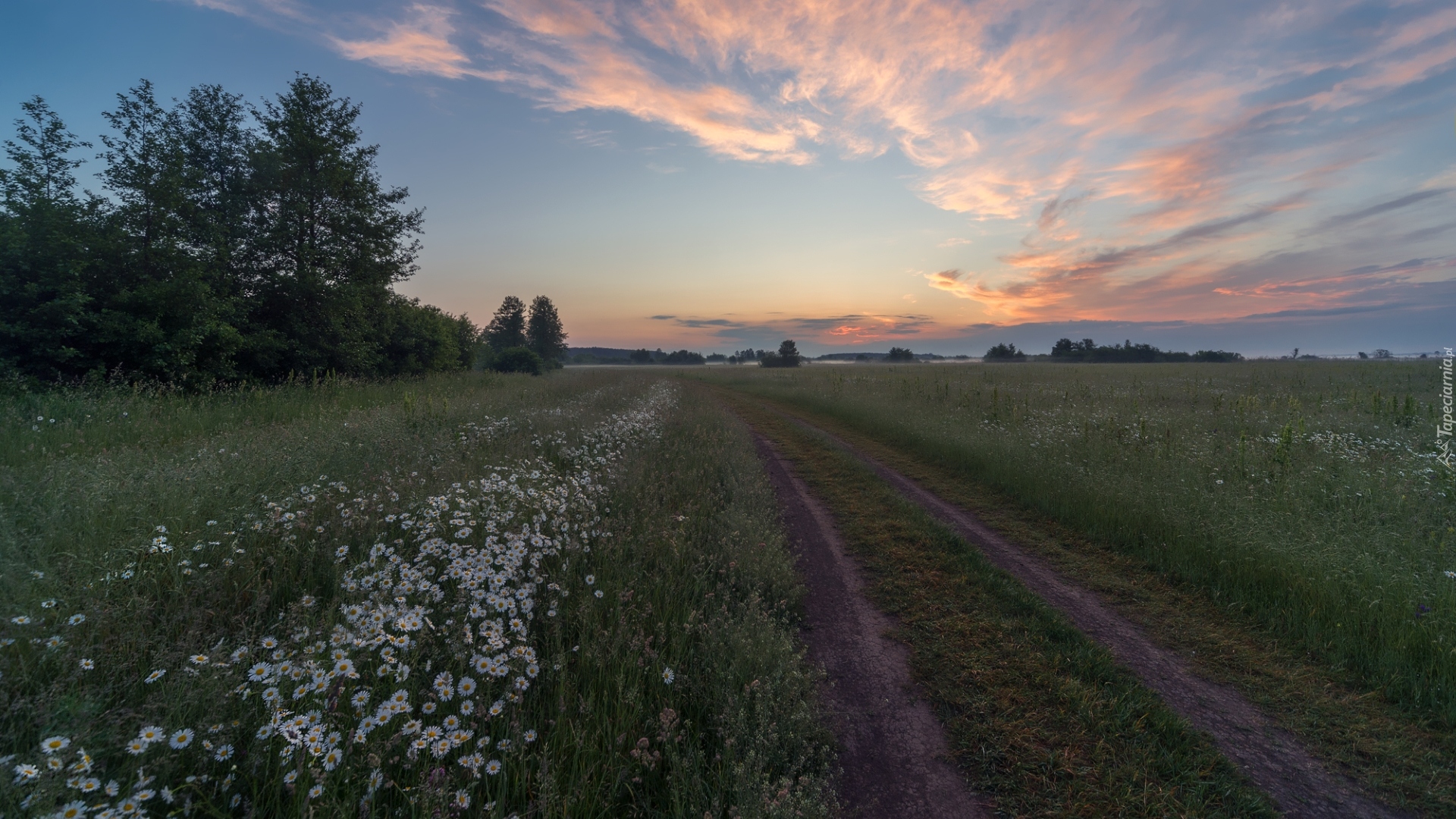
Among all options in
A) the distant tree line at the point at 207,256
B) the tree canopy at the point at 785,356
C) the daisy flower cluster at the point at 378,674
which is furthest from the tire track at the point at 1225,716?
the tree canopy at the point at 785,356

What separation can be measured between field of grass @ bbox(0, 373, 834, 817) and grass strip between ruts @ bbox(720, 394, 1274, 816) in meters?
1.18

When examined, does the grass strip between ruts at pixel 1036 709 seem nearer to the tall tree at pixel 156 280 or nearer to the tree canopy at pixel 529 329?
the tall tree at pixel 156 280

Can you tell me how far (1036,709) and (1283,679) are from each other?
2.38 metres

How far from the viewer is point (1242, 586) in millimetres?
5648

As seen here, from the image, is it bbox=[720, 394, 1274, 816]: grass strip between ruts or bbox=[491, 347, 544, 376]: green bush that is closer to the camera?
bbox=[720, 394, 1274, 816]: grass strip between ruts

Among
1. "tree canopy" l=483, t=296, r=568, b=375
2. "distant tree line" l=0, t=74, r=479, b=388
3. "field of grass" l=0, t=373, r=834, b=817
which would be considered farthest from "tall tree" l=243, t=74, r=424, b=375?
"tree canopy" l=483, t=296, r=568, b=375

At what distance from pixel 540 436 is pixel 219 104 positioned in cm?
Answer: 2282

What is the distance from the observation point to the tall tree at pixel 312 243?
1959 centimetres

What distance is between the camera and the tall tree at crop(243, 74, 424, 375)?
19.6 m

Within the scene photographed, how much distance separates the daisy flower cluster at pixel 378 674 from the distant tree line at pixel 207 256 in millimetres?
13926

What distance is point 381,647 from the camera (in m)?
3.29

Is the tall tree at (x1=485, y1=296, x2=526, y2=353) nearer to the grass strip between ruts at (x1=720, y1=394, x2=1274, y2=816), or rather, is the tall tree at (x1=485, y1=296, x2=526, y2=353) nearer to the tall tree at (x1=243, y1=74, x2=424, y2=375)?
the tall tree at (x1=243, y1=74, x2=424, y2=375)

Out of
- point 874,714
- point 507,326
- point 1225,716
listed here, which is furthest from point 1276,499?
point 507,326

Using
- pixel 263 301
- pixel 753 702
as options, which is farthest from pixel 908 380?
pixel 263 301
